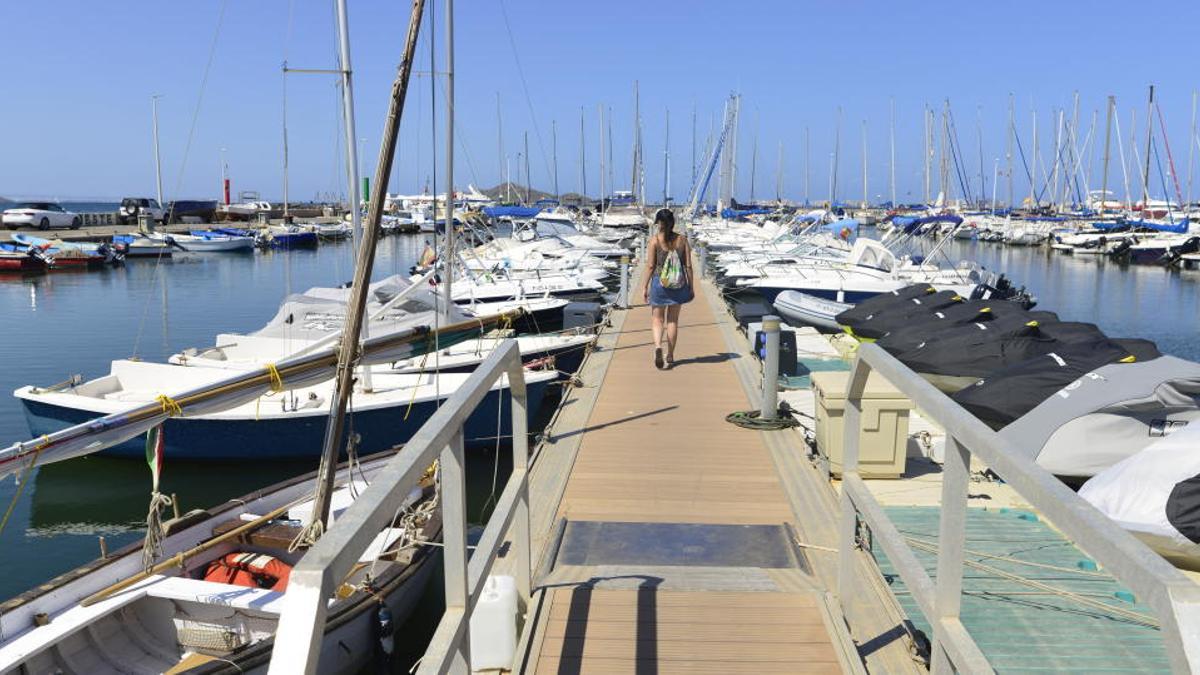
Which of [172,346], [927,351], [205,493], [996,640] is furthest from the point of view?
[172,346]

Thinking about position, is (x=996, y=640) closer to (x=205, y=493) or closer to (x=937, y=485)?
(x=937, y=485)

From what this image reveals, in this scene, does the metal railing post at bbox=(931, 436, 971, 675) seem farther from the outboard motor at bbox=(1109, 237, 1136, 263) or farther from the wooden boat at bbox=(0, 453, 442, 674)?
the outboard motor at bbox=(1109, 237, 1136, 263)

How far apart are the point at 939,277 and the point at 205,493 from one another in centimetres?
2151

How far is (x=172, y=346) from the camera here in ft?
79.1

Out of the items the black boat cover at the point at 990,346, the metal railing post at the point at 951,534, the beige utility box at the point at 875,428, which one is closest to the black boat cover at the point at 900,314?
the black boat cover at the point at 990,346

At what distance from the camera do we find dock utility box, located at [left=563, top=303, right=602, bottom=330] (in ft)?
59.7

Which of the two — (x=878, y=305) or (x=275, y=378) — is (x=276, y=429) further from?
(x=878, y=305)

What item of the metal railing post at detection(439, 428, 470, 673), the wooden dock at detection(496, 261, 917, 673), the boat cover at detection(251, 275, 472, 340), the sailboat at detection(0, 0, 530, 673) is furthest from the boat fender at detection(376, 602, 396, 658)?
the boat cover at detection(251, 275, 472, 340)

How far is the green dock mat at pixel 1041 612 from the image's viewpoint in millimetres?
4469

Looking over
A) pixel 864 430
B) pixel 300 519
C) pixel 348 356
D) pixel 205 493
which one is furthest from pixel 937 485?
pixel 205 493

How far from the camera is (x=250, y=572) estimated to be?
684 cm

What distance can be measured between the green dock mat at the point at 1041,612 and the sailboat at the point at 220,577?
120 inches

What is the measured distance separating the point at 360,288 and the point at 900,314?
12.8 m

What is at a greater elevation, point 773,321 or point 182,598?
point 773,321
